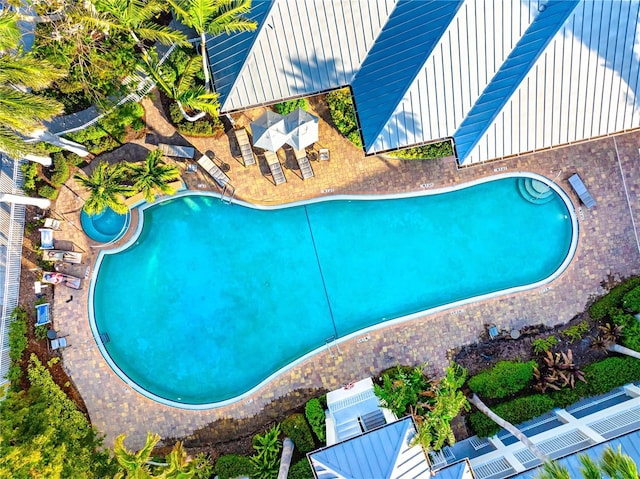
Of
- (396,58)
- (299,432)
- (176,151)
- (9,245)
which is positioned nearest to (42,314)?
(9,245)

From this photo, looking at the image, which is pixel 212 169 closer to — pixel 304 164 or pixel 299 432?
pixel 304 164

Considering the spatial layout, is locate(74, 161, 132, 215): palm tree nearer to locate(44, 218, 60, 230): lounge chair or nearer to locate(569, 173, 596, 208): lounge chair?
locate(44, 218, 60, 230): lounge chair

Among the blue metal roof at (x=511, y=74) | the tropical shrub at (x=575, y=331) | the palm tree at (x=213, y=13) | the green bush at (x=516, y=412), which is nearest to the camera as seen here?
the palm tree at (x=213, y=13)

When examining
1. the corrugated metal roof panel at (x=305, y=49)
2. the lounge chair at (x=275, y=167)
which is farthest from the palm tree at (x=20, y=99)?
the lounge chair at (x=275, y=167)

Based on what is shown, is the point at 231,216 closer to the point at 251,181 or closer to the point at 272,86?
the point at 251,181

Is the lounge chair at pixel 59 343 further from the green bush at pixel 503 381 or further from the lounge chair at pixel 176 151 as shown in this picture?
the green bush at pixel 503 381

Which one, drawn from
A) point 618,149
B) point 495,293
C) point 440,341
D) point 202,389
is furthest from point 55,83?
point 618,149
